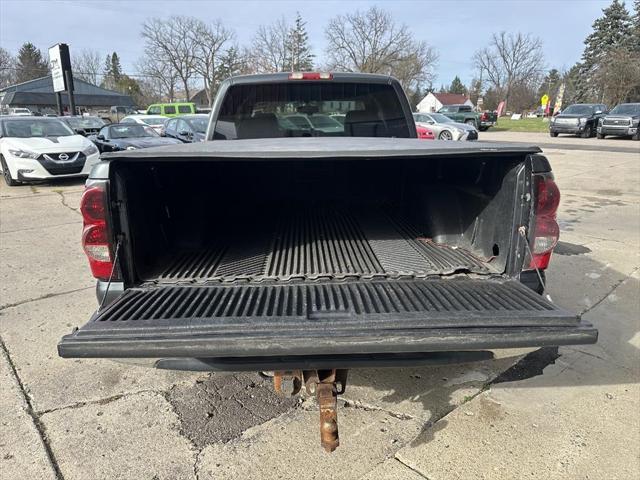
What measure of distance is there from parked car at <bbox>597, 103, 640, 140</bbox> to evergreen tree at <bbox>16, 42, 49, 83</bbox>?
8886 centimetres

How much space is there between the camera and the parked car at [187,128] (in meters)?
14.4

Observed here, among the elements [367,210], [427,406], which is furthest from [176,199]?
[427,406]

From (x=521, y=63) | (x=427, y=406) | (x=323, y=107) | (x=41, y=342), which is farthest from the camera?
(x=521, y=63)

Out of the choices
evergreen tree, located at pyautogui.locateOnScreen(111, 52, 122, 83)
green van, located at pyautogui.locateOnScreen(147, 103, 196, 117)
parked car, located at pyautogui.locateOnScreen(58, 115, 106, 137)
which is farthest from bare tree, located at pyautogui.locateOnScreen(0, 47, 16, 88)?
parked car, located at pyautogui.locateOnScreen(58, 115, 106, 137)

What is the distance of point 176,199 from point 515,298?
2.31 metres

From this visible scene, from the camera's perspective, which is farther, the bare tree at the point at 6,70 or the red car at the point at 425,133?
the bare tree at the point at 6,70

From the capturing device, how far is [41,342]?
3500 millimetres

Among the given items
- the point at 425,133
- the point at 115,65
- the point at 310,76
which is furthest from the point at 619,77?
the point at 115,65

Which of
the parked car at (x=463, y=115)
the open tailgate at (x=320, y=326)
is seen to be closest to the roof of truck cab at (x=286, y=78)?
the open tailgate at (x=320, y=326)

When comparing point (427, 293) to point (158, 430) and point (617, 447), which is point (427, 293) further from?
point (158, 430)

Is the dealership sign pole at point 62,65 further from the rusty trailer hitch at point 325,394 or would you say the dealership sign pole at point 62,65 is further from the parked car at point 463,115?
the rusty trailer hitch at point 325,394

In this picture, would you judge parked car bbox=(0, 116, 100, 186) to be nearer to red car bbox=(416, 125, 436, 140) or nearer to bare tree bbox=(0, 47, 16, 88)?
red car bbox=(416, 125, 436, 140)

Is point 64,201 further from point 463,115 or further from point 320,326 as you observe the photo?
point 463,115

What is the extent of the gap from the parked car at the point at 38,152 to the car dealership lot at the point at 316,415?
784cm
